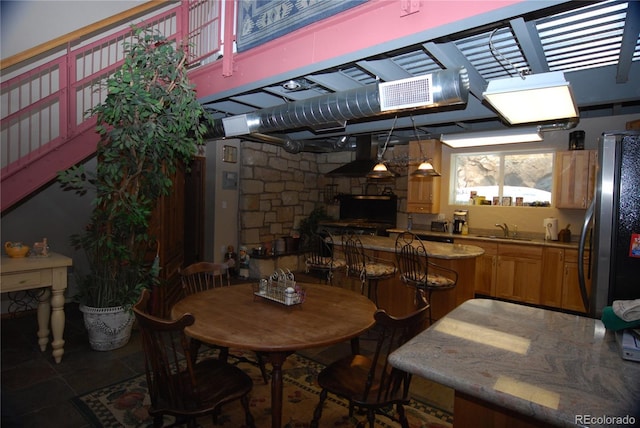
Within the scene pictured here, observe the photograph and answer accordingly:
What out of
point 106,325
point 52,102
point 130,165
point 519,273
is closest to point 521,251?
point 519,273

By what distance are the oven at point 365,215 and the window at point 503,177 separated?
3.79ft

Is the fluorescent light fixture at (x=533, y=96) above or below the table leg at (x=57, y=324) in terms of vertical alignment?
above

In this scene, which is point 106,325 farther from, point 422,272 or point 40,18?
point 40,18

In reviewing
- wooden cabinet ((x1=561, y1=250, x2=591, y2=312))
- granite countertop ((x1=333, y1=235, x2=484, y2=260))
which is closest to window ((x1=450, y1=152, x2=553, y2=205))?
wooden cabinet ((x1=561, y1=250, x2=591, y2=312))

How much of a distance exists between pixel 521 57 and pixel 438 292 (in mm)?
2334

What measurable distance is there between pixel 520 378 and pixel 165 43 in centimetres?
334

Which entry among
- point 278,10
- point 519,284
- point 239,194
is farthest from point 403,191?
point 278,10

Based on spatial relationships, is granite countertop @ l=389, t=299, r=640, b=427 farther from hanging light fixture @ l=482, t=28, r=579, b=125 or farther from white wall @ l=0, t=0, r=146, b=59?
white wall @ l=0, t=0, r=146, b=59

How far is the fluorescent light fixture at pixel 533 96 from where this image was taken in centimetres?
192

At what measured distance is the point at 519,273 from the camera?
4.87m

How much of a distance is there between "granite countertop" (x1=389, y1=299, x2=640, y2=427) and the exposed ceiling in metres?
1.37

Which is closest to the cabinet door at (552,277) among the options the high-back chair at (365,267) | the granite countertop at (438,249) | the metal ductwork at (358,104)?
the granite countertop at (438,249)

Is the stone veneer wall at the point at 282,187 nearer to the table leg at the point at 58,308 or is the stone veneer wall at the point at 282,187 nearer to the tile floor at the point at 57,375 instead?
the tile floor at the point at 57,375

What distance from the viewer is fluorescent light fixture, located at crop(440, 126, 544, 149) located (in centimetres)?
376
